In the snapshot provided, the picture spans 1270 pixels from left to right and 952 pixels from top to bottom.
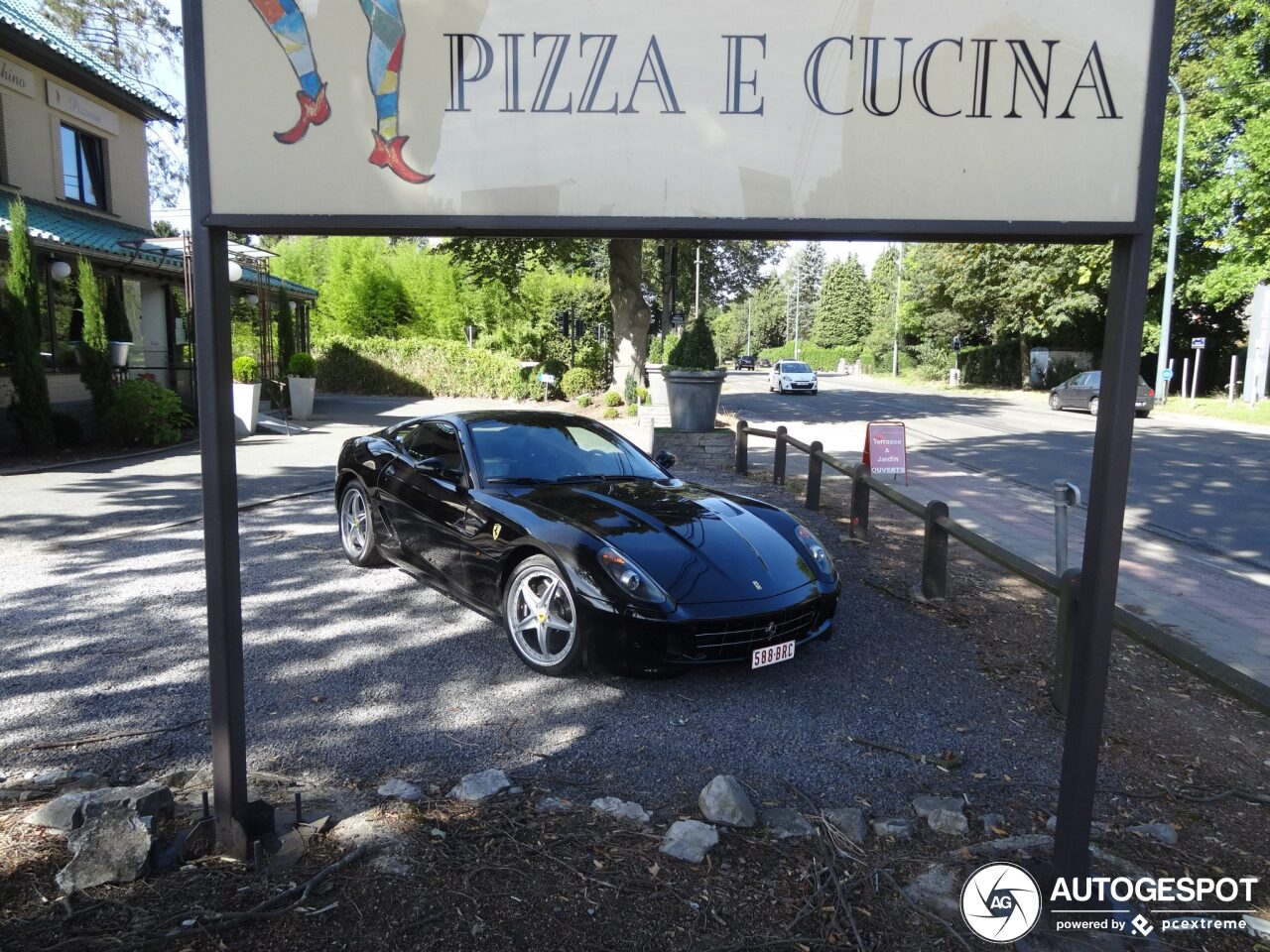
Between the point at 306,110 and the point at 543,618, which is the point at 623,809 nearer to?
the point at 543,618

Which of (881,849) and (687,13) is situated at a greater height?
(687,13)

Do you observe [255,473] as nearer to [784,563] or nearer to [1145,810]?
[784,563]

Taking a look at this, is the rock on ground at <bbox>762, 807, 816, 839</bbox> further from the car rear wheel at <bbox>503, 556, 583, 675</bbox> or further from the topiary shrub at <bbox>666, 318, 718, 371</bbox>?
the topiary shrub at <bbox>666, 318, 718, 371</bbox>

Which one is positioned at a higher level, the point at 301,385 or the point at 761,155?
the point at 761,155

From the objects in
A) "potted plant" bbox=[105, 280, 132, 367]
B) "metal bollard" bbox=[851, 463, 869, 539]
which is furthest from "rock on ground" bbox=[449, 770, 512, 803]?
"potted plant" bbox=[105, 280, 132, 367]

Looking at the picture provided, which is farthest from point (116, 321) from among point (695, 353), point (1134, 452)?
point (1134, 452)

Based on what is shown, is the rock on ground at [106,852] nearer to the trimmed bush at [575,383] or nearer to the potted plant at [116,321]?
the potted plant at [116,321]

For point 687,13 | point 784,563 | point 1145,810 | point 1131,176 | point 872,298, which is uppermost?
point 872,298

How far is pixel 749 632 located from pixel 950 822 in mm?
1297

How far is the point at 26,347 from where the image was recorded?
12.4 m

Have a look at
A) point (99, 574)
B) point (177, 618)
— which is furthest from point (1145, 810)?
point (99, 574)

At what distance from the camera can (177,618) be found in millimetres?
5254

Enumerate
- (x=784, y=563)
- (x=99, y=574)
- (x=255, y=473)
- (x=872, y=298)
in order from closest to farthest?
(x=784, y=563), (x=99, y=574), (x=255, y=473), (x=872, y=298)

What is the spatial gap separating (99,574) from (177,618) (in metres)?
1.54
